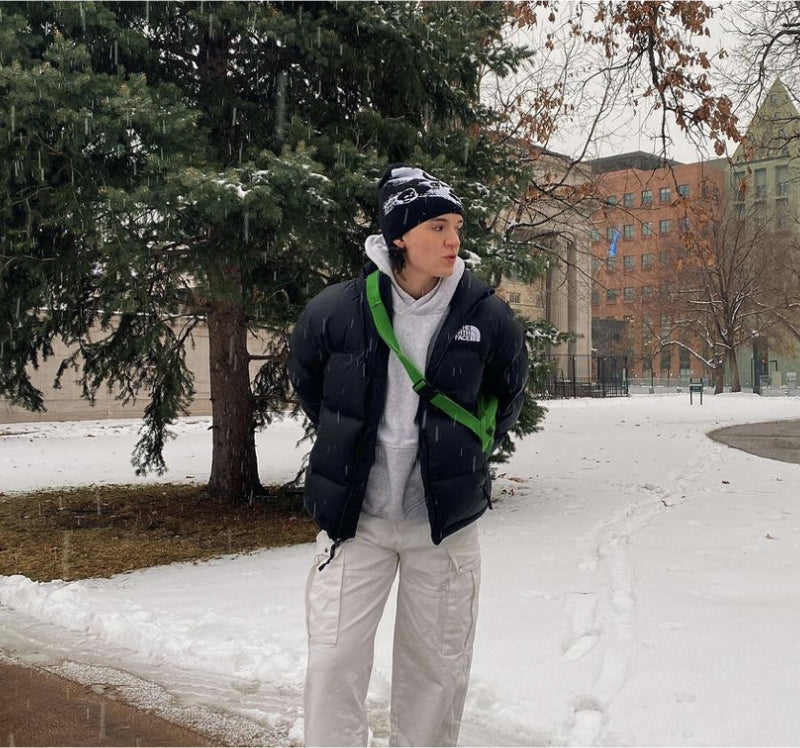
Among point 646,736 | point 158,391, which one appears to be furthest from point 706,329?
point 646,736

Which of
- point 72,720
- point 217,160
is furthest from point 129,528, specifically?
point 72,720

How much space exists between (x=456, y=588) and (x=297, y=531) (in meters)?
5.75

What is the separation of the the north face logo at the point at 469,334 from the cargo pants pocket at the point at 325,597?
75 cm

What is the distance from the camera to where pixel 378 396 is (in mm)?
2615

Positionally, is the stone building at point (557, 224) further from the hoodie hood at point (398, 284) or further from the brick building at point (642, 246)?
the hoodie hood at point (398, 284)

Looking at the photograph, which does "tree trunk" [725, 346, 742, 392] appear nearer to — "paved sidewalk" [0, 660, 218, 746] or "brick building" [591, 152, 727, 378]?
"brick building" [591, 152, 727, 378]

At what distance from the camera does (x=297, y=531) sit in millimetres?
8227

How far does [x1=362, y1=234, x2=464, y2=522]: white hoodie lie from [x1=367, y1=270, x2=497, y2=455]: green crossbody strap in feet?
0.16

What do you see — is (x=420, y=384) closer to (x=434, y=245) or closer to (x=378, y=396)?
(x=378, y=396)

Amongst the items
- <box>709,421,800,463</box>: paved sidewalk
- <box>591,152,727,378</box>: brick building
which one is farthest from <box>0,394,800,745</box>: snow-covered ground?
<box>709,421,800,463</box>: paved sidewalk

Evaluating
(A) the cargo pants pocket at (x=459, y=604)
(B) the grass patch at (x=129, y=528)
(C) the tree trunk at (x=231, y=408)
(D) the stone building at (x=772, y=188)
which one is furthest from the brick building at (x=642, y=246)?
(A) the cargo pants pocket at (x=459, y=604)

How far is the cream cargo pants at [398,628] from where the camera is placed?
8.38 feet

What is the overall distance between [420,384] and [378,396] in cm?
14

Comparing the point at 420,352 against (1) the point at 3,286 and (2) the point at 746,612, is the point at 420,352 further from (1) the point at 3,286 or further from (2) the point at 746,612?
(1) the point at 3,286
